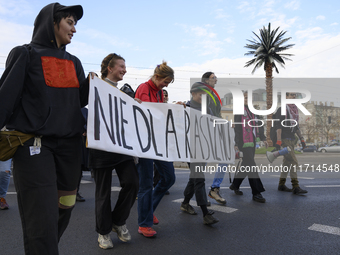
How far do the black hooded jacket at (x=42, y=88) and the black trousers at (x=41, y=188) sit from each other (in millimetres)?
115

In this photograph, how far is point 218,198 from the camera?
17.2 feet

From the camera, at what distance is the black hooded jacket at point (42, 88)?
A: 6.27 feet

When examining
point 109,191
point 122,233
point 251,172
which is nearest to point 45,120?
point 109,191

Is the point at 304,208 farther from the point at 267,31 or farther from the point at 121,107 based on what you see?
the point at 267,31

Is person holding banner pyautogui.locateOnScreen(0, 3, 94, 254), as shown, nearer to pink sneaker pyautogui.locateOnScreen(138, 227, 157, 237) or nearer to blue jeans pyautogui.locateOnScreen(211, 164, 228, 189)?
pink sneaker pyautogui.locateOnScreen(138, 227, 157, 237)

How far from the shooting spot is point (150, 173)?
11.4 feet

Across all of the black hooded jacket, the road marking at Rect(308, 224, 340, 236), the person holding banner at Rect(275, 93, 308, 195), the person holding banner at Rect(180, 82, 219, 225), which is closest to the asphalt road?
the road marking at Rect(308, 224, 340, 236)

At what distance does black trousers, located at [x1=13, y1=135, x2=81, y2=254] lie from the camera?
1828 millimetres

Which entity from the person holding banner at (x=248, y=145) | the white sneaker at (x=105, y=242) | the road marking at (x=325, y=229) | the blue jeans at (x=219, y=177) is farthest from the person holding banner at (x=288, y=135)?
the white sneaker at (x=105, y=242)

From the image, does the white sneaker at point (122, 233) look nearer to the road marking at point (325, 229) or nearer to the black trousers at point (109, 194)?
the black trousers at point (109, 194)

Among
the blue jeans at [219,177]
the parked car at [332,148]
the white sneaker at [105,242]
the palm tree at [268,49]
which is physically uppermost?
the palm tree at [268,49]

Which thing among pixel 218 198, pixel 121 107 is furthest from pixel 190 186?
pixel 121 107

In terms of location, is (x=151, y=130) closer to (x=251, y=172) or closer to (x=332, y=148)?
(x=251, y=172)

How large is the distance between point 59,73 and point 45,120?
0.36 meters
